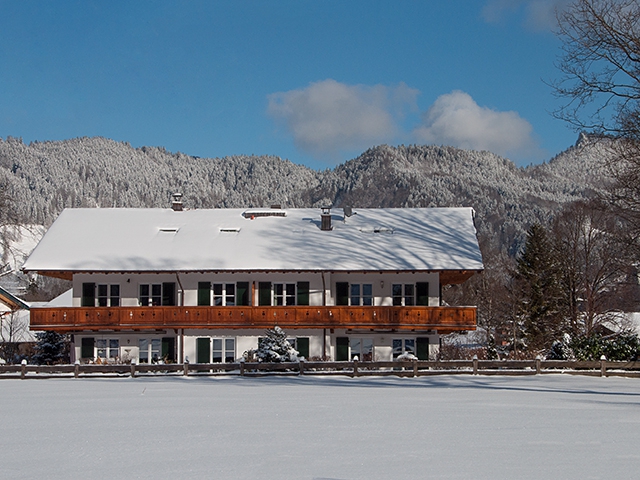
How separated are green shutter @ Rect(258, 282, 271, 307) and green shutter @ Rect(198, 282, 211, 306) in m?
2.57

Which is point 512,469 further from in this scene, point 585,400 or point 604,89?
point 604,89

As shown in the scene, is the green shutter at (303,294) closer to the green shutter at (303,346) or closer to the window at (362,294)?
the green shutter at (303,346)

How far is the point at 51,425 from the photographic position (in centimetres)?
1498

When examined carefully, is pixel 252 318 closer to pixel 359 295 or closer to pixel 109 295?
pixel 359 295

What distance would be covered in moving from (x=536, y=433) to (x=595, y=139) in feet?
37.1

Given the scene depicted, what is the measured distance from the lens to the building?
35406 mm

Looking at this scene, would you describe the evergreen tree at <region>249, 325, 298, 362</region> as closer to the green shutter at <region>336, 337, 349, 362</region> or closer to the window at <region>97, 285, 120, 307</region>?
the green shutter at <region>336, 337, 349, 362</region>

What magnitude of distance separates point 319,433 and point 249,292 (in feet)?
77.1

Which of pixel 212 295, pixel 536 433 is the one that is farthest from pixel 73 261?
pixel 536 433

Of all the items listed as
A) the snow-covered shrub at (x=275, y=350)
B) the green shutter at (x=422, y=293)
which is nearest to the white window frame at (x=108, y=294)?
the snow-covered shrub at (x=275, y=350)

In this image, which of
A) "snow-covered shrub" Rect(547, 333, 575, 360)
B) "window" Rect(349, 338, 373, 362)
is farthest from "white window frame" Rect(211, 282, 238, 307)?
"snow-covered shrub" Rect(547, 333, 575, 360)

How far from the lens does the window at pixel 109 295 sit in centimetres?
3719

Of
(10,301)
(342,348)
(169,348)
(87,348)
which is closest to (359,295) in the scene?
(342,348)

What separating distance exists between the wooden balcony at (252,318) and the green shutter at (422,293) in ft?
4.83
